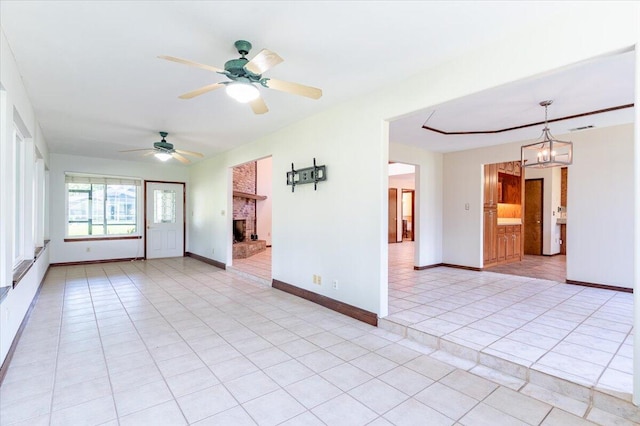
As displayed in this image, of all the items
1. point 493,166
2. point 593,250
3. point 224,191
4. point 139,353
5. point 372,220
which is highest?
point 493,166

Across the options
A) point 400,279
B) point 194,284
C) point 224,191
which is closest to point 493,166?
point 400,279

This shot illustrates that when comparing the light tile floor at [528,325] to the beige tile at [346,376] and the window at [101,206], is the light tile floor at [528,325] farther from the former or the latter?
the window at [101,206]

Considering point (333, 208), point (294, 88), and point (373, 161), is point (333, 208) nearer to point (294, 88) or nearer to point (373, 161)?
point (373, 161)

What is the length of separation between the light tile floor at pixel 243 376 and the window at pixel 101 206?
4.12 m

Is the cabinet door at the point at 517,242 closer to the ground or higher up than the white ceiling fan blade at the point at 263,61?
closer to the ground

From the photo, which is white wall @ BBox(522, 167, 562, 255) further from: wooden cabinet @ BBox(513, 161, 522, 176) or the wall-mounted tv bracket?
the wall-mounted tv bracket

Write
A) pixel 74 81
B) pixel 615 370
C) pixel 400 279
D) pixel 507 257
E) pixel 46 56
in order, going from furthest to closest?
pixel 507 257 → pixel 400 279 → pixel 74 81 → pixel 46 56 → pixel 615 370

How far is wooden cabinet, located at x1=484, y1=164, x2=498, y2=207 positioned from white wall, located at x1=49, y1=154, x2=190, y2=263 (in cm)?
769

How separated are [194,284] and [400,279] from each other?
A: 3545 mm

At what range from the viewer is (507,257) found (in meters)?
7.11

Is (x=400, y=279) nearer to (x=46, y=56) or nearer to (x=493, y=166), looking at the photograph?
(x=493, y=166)

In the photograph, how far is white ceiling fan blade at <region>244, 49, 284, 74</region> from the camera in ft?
7.06

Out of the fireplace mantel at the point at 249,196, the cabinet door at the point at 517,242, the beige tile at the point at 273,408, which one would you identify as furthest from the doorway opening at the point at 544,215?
the beige tile at the point at 273,408

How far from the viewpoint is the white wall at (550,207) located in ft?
26.9
